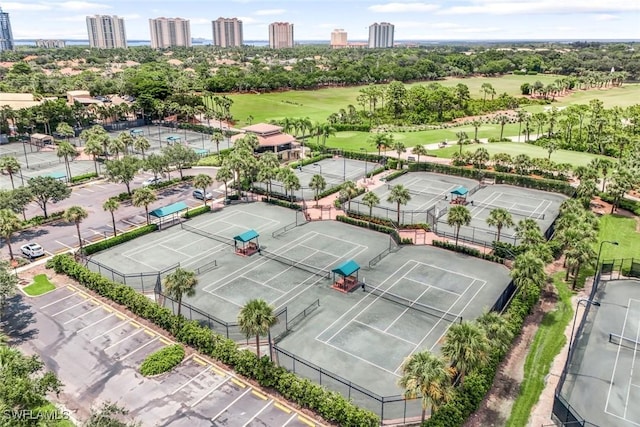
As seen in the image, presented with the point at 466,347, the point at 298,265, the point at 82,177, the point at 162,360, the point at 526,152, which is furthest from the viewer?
the point at 526,152

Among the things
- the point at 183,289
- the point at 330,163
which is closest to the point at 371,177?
the point at 330,163

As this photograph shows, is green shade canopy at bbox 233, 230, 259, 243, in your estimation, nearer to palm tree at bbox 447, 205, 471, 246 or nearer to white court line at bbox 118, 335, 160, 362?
white court line at bbox 118, 335, 160, 362

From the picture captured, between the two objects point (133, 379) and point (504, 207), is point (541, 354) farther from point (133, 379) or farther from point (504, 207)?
point (504, 207)

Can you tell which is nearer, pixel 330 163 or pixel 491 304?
pixel 491 304

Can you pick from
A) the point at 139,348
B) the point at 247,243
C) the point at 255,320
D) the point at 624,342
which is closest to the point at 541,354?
the point at 624,342

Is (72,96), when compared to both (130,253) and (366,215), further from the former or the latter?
(366,215)
